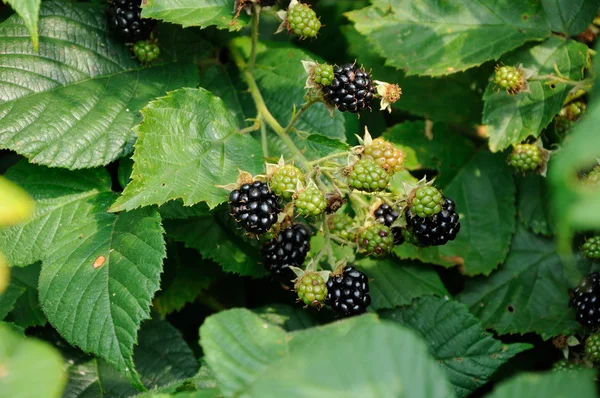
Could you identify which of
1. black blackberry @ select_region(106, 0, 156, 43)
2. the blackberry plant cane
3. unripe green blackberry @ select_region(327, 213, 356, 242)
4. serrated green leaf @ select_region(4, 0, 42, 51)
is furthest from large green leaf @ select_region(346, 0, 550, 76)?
serrated green leaf @ select_region(4, 0, 42, 51)

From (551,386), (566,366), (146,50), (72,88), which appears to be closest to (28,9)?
(72,88)

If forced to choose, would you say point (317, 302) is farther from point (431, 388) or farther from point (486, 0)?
point (486, 0)

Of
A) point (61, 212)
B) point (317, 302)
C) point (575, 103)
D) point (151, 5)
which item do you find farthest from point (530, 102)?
point (61, 212)

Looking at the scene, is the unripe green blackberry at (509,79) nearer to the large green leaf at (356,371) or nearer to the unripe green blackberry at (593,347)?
the unripe green blackberry at (593,347)

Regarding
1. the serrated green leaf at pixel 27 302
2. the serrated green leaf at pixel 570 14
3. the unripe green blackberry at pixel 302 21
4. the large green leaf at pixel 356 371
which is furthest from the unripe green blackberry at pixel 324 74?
the serrated green leaf at pixel 27 302

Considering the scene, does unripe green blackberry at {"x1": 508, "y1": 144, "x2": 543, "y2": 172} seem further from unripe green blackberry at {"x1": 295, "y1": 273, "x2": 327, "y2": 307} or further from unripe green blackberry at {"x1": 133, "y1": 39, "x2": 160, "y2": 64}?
unripe green blackberry at {"x1": 133, "y1": 39, "x2": 160, "y2": 64}
